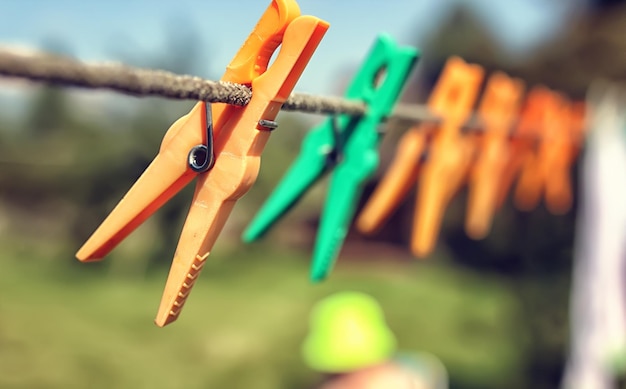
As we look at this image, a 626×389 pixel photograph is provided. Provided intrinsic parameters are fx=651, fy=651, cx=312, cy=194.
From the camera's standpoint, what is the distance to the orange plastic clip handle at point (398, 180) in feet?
4.30

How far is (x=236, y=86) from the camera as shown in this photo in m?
0.71

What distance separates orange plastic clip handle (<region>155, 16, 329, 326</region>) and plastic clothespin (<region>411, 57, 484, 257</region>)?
69cm

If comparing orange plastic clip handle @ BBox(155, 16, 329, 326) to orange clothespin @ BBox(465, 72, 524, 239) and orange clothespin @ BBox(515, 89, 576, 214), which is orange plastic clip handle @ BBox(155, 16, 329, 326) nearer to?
orange clothespin @ BBox(465, 72, 524, 239)

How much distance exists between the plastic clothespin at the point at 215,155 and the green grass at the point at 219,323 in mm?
3137

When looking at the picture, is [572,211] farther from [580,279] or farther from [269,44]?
[269,44]

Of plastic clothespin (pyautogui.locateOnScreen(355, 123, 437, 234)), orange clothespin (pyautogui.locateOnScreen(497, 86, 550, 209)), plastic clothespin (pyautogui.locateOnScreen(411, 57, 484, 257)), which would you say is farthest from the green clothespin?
orange clothespin (pyautogui.locateOnScreen(497, 86, 550, 209))

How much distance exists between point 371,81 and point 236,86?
0.46 meters

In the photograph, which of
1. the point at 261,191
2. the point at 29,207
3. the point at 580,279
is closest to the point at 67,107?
the point at 29,207

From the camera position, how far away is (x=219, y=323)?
5047mm

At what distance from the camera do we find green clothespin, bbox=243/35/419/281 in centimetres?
108

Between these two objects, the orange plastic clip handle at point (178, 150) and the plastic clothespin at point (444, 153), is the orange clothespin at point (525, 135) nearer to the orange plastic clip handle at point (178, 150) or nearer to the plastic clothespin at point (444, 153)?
the plastic clothespin at point (444, 153)

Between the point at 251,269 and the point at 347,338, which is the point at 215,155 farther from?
the point at 251,269

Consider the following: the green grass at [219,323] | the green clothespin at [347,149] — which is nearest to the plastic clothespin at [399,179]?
the green clothespin at [347,149]

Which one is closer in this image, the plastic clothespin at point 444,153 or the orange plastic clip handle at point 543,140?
the plastic clothespin at point 444,153
